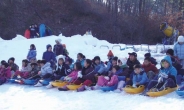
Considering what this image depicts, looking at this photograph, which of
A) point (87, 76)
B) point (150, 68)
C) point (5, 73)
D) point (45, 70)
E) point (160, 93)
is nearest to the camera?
point (160, 93)

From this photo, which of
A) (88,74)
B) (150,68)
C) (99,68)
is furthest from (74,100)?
(150,68)

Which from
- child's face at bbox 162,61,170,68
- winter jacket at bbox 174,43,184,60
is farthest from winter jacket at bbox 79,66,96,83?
winter jacket at bbox 174,43,184,60

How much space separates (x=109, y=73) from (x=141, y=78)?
1279 mm

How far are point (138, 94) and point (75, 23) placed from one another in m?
27.6

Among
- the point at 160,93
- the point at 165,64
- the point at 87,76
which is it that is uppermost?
the point at 165,64

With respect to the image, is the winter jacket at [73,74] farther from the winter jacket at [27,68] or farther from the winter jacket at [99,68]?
the winter jacket at [27,68]

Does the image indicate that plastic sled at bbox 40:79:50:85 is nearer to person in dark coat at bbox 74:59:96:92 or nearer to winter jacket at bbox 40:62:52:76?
winter jacket at bbox 40:62:52:76

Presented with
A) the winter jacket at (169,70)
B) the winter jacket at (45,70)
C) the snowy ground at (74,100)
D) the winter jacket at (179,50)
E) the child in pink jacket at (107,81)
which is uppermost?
the winter jacket at (179,50)

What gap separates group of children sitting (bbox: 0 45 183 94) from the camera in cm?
809

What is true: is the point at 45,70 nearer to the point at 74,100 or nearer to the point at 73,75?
the point at 73,75

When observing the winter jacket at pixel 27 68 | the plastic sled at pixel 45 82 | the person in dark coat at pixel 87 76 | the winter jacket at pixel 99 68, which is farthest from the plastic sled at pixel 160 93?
the winter jacket at pixel 27 68

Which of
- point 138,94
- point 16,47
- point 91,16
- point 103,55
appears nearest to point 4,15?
point 91,16

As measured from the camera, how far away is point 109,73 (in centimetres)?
942

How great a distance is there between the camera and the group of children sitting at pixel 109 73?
26.5ft
